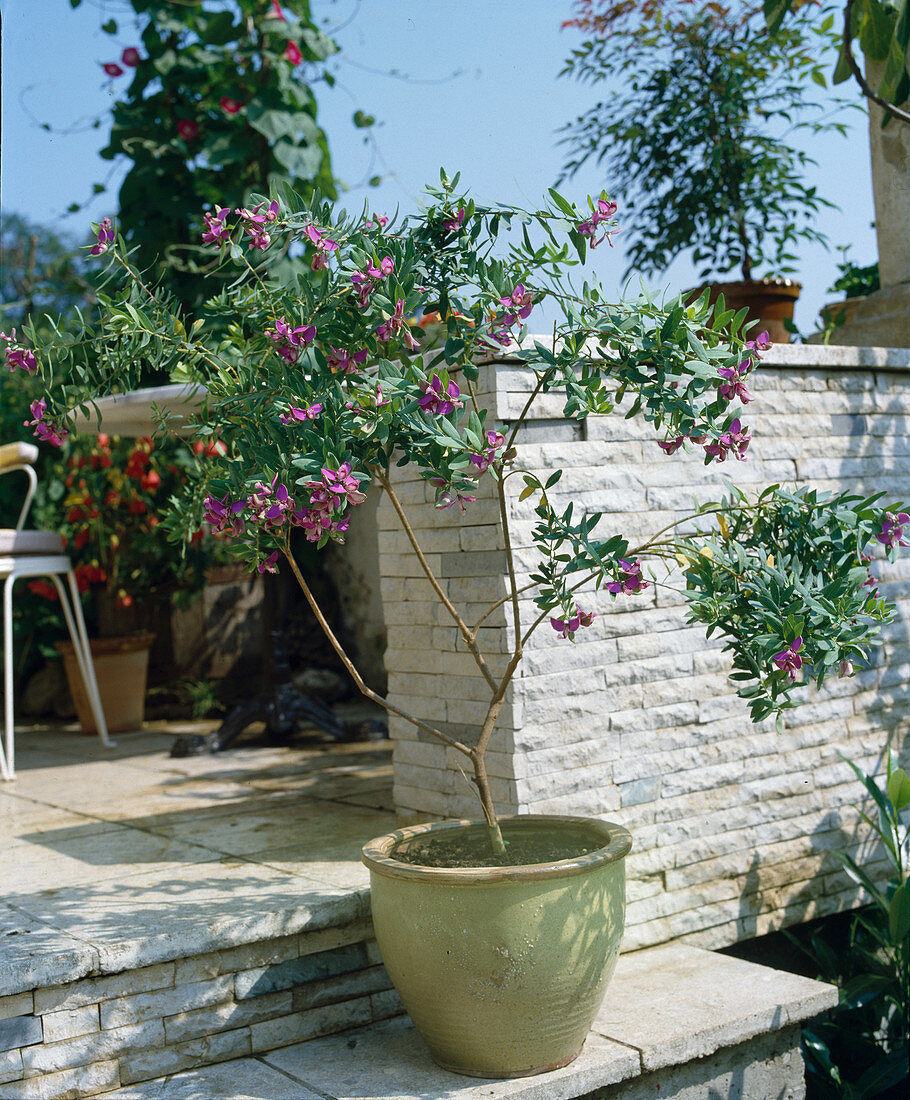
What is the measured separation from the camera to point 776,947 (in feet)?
9.45

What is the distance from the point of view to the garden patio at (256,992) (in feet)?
5.82

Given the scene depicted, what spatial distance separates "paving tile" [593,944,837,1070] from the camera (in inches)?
77.1

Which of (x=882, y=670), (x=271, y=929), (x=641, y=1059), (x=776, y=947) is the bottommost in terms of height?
(x=776, y=947)

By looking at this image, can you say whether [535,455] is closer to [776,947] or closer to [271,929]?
[271,929]

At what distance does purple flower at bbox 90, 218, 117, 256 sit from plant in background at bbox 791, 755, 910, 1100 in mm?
2118

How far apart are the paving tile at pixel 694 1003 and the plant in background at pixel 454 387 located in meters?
0.44

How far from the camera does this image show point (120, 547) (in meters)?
4.66

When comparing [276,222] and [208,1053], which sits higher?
[276,222]

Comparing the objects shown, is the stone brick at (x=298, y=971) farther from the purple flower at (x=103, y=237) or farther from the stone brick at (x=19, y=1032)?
the purple flower at (x=103, y=237)

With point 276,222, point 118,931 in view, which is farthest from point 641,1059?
point 276,222

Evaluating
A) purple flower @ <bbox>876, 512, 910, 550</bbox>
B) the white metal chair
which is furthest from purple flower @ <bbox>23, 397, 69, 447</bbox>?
the white metal chair

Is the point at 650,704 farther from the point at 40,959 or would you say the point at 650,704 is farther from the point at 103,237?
the point at 103,237

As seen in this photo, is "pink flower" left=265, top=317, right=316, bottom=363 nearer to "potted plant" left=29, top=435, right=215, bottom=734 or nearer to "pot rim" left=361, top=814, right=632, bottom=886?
"pot rim" left=361, top=814, right=632, bottom=886

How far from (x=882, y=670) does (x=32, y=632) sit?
11.9ft
